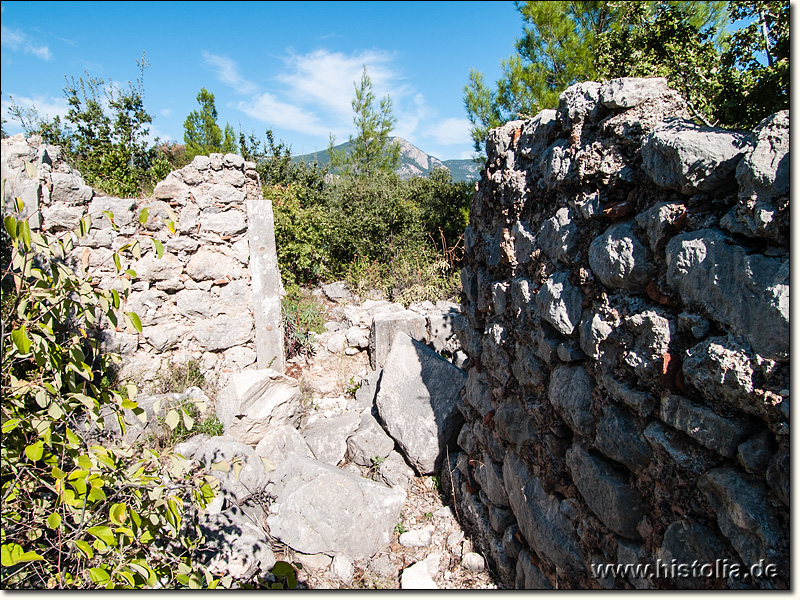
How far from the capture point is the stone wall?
459 cm

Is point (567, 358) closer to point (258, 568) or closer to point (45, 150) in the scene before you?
point (258, 568)

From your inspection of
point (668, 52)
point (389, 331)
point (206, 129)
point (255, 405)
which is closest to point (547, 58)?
point (668, 52)

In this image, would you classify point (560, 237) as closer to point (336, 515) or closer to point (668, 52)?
point (336, 515)

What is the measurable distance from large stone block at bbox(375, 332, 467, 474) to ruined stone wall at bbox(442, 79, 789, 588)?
89 centimetres

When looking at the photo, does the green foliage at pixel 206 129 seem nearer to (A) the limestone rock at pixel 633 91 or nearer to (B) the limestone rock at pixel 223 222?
(B) the limestone rock at pixel 223 222

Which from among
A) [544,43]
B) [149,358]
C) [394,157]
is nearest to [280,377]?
[149,358]

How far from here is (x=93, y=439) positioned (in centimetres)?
378

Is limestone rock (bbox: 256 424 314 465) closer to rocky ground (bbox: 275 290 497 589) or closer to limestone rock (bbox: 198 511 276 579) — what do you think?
rocky ground (bbox: 275 290 497 589)

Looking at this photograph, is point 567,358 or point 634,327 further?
point 567,358

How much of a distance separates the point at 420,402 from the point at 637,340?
7.64 feet

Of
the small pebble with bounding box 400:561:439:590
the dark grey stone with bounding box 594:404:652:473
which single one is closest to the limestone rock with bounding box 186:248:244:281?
the small pebble with bounding box 400:561:439:590

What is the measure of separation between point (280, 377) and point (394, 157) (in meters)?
15.9

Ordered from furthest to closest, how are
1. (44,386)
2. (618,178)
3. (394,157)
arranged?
(394,157) → (618,178) → (44,386)

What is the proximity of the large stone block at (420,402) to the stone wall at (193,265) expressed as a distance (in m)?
1.93
